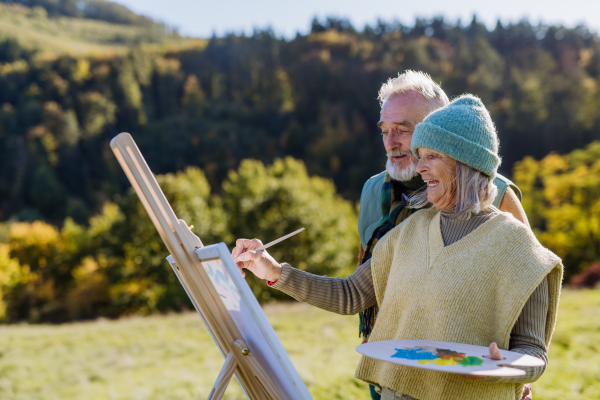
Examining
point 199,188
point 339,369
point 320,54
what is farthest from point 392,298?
point 320,54

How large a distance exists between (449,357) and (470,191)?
0.57 meters

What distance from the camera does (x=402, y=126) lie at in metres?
2.12

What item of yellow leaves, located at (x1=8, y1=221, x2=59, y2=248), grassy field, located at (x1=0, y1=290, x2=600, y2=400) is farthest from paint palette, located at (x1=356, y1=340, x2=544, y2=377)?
yellow leaves, located at (x1=8, y1=221, x2=59, y2=248)

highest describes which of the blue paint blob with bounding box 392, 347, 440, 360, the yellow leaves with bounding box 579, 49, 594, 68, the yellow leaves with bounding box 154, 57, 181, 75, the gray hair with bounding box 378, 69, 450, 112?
the yellow leaves with bounding box 579, 49, 594, 68

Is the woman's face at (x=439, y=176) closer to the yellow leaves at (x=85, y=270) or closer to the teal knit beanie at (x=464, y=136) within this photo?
the teal knit beanie at (x=464, y=136)

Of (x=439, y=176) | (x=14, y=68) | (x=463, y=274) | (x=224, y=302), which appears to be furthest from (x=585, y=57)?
(x=14, y=68)

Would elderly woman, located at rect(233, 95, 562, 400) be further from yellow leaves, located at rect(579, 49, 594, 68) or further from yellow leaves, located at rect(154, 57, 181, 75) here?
yellow leaves, located at rect(154, 57, 181, 75)

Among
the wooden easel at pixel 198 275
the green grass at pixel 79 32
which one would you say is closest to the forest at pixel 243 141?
the green grass at pixel 79 32

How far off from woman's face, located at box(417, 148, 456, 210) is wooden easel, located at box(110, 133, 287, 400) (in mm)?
795

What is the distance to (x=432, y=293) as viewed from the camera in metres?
1.55

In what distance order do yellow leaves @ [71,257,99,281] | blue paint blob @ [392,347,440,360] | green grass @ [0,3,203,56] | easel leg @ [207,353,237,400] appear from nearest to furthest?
blue paint blob @ [392,347,440,360], easel leg @ [207,353,237,400], yellow leaves @ [71,257,99,281], green grass @ [0,3,203,56]

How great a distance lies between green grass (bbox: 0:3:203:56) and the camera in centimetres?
10675

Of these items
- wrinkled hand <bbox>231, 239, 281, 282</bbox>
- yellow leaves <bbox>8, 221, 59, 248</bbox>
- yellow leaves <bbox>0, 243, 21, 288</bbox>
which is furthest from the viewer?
yellow leaves <bbox>8, 221, 59, 248</bbox>

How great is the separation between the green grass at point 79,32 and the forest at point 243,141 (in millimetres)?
3101
